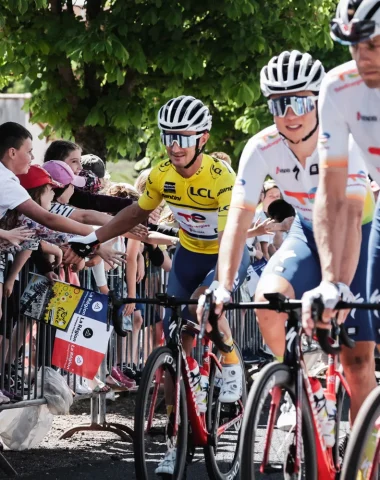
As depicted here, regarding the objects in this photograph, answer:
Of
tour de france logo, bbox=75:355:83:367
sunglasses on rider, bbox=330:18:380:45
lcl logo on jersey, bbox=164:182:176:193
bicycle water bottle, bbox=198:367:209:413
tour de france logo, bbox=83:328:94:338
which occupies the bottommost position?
bicycle water bottle, bbox=198:367:209:413

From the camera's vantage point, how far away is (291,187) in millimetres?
6562

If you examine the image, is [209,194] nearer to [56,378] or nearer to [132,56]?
[56,378]

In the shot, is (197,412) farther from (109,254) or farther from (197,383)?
(109,254)

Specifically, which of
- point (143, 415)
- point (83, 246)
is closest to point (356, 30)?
point (143, 415)

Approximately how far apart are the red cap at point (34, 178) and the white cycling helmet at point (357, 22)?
4.04 metres

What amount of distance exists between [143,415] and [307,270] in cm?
114

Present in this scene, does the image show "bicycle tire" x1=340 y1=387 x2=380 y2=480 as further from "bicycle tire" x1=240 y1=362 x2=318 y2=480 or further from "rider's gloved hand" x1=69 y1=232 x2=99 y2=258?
"rider's gloved hand" x1=69 y1=232 x2=99 y2=258

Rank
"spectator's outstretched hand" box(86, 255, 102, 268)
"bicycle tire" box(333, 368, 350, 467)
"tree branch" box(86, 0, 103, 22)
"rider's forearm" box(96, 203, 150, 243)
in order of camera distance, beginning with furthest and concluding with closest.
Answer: "tree branch" box(86, 0, 103, 22) → "spectator's outstretched hand" box(86, 255, 102, 268) → "rider's forearm" box(96, 203, 150, 243) → "bicycle tire" box(333, 368, 350, 467)

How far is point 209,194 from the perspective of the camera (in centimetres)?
778

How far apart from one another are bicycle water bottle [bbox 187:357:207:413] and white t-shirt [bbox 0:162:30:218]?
1.65 metres

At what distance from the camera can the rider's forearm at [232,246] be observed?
18.6 ft

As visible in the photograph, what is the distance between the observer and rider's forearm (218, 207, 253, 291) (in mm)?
5672

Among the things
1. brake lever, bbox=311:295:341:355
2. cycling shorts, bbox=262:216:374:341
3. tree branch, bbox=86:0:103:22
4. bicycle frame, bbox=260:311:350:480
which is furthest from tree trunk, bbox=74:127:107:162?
A: brake lever, bbox=311:295:341:355

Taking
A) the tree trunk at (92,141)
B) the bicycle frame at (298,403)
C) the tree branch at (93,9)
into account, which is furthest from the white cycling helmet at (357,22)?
the tree trunk at (92,141)
